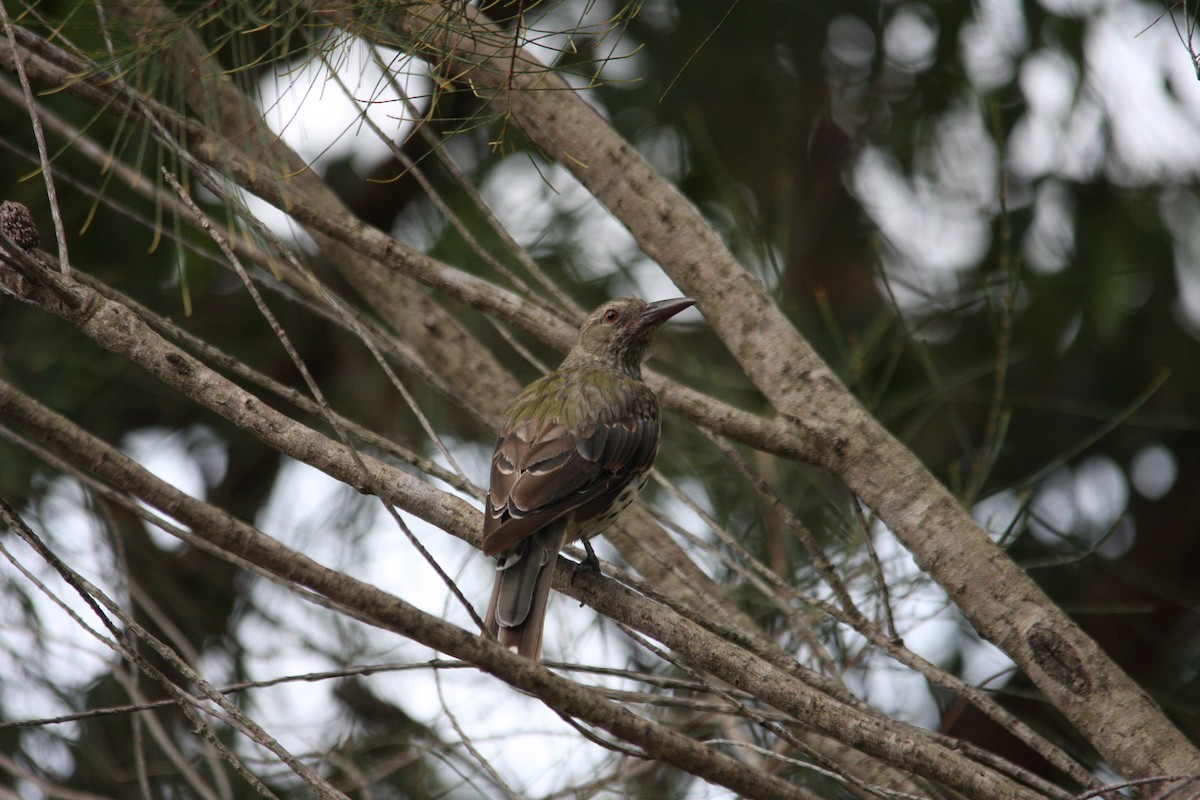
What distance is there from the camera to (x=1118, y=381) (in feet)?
18.1

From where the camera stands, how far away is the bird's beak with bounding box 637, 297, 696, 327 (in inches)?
→ 176

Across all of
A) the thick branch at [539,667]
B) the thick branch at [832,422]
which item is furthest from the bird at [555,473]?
the thick branch at [539,667]

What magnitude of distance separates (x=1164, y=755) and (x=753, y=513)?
2.56 metres

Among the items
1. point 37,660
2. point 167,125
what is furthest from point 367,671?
point 37,660

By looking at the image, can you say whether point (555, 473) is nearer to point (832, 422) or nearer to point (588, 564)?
point (588, 564)

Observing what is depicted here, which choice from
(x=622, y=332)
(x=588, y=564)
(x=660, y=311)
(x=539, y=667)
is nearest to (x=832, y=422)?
(x=588, y=564)

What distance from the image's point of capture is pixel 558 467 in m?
3.60

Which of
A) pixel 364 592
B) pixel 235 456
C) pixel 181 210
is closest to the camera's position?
pixel 364 592

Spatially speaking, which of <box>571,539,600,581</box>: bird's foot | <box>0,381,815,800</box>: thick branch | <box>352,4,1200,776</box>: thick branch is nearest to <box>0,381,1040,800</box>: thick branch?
<box>0,381,815,800</box>: thick branch

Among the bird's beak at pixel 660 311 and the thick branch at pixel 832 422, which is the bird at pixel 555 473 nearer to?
the bird's beak at pixel 660 311

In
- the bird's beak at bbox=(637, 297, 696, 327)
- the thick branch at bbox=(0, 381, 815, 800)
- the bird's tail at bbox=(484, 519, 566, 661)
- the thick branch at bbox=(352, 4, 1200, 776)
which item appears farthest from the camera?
the bird's beak at bbox=(637, 297, 696, 327)

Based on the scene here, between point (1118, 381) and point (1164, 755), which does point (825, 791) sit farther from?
point (1118, 381)

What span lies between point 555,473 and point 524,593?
1.41 feet

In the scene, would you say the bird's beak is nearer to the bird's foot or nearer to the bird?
the bird
